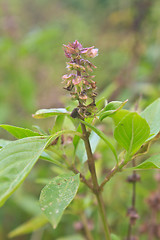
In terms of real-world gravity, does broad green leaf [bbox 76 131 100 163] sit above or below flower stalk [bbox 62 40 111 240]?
below

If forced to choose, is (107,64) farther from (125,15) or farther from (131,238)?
(131,238)

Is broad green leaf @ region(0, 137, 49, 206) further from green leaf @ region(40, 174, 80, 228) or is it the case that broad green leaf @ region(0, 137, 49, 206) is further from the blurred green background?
the blurred green background

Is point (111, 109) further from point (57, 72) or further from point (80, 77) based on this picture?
point (57, 72)

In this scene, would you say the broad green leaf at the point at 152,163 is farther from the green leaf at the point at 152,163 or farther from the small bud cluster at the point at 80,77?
the small bud cluster at the point at 80,77

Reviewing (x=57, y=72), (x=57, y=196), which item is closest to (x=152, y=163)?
(x=57, y=196)

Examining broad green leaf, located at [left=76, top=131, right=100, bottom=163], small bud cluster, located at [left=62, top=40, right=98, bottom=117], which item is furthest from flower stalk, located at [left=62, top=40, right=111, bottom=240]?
broad green leaf, located at [left=76, top=131, right=100, bottom=163]

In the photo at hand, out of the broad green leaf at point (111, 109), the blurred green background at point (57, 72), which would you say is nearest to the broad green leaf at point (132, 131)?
the broad green leaf at point (111, 109)

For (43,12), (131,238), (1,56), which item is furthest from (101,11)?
(131,238)
